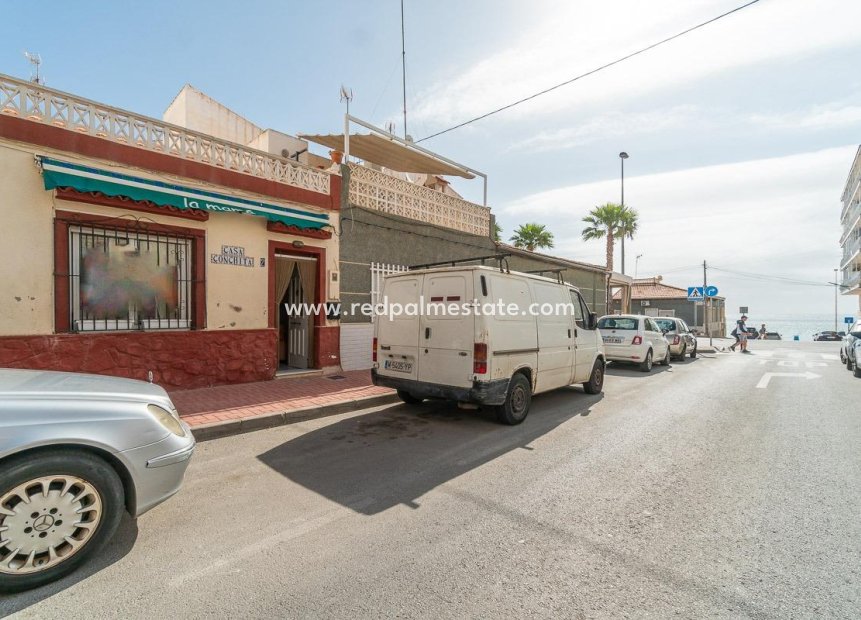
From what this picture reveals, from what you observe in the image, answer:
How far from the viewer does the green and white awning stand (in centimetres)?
604

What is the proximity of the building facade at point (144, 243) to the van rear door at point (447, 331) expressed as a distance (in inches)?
156

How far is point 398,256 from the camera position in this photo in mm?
11094

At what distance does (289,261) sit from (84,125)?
13.5ft

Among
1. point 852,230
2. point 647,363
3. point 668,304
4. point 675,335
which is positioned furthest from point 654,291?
point 647,363

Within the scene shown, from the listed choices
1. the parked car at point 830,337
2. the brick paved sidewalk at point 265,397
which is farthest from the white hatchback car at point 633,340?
the parked car at point 830,337

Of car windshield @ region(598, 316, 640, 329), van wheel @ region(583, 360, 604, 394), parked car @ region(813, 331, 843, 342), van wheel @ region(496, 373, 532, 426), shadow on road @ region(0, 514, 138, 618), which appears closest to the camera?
shadow on road @ region(0, 514, 138, 618)

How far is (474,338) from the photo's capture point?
5562 millimetres

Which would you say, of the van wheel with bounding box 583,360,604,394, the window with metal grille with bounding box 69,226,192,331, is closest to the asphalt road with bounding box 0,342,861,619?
the van wheel with bounding box 583,360,604,394

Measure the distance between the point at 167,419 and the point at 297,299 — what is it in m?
6.95

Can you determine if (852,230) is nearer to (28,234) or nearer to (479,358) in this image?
(479,358)

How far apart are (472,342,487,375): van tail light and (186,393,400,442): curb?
2.46 meters

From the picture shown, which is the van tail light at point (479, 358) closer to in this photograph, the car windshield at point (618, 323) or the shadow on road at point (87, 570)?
the shadow on road at point (87, 570)

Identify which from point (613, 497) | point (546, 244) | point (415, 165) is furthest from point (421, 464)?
point (546, 244)

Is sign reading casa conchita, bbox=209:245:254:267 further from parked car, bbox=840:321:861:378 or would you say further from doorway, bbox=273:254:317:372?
parked car, bbox=840:321:861:378
